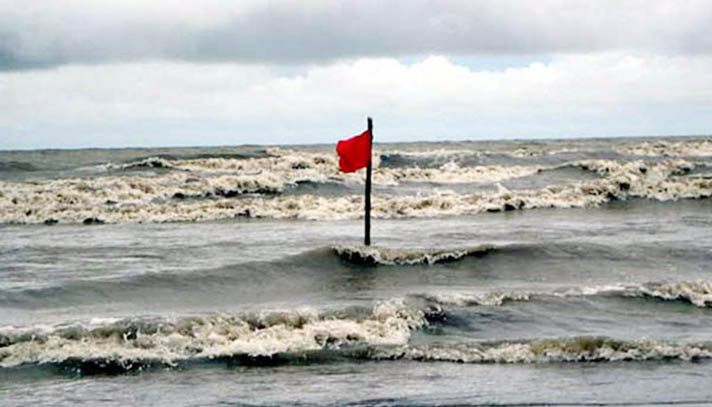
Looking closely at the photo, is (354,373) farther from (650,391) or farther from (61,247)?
(61,247)

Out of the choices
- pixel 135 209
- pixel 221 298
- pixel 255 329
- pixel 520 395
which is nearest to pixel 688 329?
pixel 520 395

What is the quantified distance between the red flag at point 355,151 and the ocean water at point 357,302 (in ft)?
6.51

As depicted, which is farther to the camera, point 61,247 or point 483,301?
point 61,247

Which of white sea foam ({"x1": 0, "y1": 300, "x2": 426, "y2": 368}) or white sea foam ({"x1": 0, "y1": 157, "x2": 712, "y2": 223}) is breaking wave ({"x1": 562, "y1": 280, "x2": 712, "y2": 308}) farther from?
white sea foam ({"x1": 0, "y1": 157, "x2": 712, "y2": 223})

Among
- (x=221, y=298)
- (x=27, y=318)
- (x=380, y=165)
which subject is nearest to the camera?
(x=27, y=318)

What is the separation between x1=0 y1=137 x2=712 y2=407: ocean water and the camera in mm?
9242

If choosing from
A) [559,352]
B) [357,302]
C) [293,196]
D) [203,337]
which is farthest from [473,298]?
[293,196]

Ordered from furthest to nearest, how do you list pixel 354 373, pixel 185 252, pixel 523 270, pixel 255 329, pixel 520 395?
pixel 185 252, pixel 523 270, pixel 255 329, pixel 354 373, pixel 520 395

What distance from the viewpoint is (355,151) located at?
57.8 feet

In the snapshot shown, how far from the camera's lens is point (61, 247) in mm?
21234

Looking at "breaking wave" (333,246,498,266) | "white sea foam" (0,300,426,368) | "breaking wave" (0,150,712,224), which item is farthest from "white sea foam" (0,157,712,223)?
"white sea foam" (0,300,426,368)

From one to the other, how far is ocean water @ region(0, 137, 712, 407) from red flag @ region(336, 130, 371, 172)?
1.98 metres

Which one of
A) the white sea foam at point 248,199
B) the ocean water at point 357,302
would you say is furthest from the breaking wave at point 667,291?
the white sea foam at point 248,199

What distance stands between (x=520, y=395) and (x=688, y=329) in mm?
4618
